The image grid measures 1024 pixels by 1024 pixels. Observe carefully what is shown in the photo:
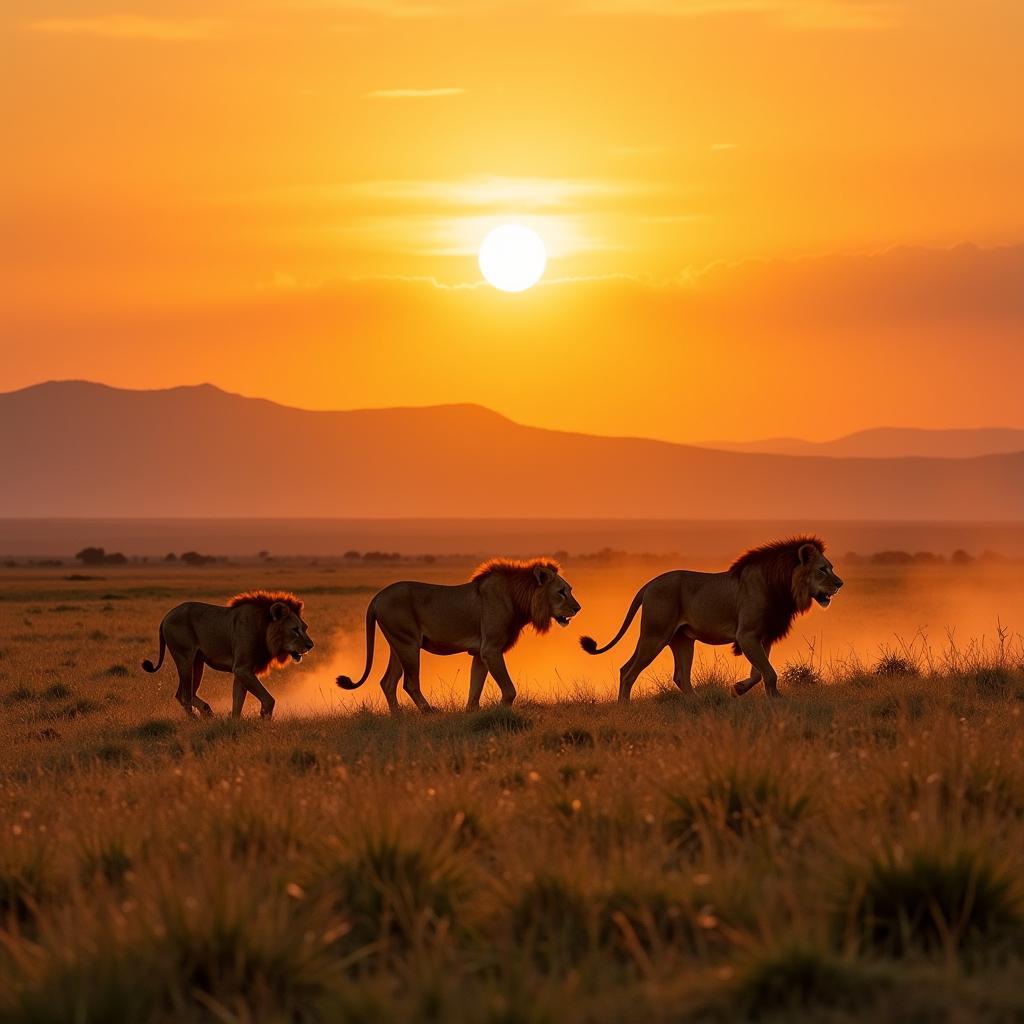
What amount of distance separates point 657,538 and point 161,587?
11125 cm

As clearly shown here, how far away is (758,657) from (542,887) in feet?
33.0

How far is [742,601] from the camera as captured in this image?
1750 cm

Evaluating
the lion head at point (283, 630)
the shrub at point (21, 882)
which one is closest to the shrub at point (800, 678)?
the lion head at point (283, 630)

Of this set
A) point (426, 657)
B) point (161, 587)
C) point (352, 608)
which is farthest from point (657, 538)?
point (426, 657)

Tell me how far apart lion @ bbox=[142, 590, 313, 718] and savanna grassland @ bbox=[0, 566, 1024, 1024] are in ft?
19.2

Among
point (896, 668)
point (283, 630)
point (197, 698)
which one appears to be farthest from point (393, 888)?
point (896, 668)

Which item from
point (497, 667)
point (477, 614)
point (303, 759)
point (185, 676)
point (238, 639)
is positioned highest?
point (477, 614)

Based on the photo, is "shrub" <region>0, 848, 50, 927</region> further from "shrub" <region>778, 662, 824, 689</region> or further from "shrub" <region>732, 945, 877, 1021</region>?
"shrub" <region>778, 662, 824, 689</region>

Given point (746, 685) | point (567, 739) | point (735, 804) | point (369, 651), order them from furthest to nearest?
point (369, 651)
point (746, 685)
point (567, 739)
point (735, 804)

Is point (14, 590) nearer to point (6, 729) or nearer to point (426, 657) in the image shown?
point (426, 657)

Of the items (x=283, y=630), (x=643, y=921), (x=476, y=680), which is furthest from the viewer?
(x=283, y=630)

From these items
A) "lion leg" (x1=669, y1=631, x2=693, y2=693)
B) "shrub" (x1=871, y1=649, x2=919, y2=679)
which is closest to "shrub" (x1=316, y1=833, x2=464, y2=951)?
"lion leg" (x1=669, y1=631, x2=693, y2=693)

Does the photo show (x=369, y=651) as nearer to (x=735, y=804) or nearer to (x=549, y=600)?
(x=549, y=600)

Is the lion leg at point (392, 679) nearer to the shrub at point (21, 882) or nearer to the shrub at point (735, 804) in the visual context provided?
the shrub at point (735, 804)
